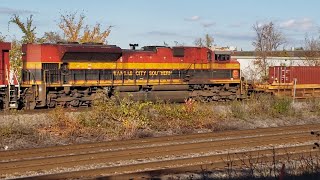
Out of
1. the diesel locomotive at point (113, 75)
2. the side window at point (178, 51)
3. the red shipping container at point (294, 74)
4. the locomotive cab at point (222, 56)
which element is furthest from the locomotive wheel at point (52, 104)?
the red shipping container at point (294, 74)

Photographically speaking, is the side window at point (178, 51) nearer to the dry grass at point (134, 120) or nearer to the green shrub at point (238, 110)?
the dry grass at point (134, 120)

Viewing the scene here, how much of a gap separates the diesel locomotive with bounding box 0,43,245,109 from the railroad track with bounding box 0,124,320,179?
8.22 meters

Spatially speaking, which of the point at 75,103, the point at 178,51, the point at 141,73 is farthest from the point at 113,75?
the point at 178,51

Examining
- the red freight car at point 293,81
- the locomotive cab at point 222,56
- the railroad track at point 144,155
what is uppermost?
the locomotive cab at point 222,56

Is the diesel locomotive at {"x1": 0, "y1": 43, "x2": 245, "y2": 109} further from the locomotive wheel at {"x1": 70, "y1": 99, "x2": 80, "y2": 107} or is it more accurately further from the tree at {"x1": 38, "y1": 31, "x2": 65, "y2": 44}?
the tree at {"x1": 38, "y1": 31, "x2": 65, "y2": 44}

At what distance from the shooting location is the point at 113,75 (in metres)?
22.3

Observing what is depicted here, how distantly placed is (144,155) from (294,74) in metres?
21.2

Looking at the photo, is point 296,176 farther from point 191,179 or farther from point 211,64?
point 211,64

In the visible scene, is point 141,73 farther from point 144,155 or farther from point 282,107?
point 144,155

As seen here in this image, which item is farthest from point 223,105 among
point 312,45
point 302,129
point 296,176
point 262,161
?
point 312,45

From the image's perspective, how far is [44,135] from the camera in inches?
573

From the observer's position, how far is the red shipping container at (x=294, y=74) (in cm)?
2997

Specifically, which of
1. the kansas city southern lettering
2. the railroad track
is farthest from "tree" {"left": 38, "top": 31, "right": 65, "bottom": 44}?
the railroad track

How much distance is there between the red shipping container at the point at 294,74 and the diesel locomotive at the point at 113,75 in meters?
5.48
